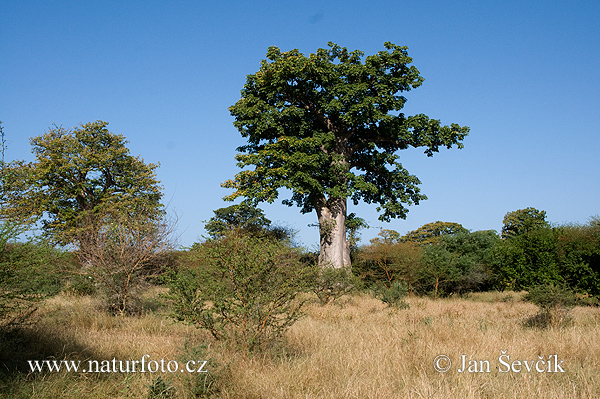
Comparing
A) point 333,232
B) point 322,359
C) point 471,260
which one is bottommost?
point 322,359

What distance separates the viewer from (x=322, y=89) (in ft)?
68.4

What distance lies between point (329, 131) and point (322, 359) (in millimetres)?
16386

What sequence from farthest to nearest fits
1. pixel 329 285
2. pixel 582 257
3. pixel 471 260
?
pixel 471 260
pixel 582 257
pixel 329 285

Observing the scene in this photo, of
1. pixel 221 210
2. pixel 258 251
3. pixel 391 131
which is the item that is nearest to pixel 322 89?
pixel 391 131

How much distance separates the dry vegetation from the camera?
4.58 meters

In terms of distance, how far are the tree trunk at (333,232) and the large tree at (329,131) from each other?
0.05 meters

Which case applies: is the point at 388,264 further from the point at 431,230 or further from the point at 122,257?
the point at 431,230

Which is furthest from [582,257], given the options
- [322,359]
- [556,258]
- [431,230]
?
[431,230]

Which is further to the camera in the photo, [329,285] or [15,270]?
[329,285]

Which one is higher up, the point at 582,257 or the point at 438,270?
the point at 582,257

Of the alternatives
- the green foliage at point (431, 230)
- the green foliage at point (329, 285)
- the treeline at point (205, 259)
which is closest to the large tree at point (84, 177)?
the treeline at point (205, 259)

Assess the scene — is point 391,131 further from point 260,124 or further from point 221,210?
point 221,210

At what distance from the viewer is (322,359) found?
5.71 m

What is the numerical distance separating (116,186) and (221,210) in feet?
39.6
